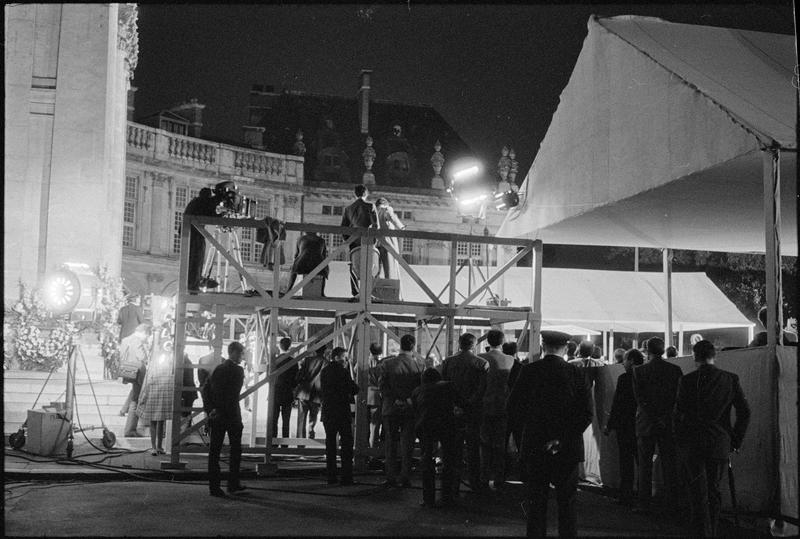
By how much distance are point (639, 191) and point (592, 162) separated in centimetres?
129

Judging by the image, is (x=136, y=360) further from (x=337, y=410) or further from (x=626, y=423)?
(x=626, y=423)

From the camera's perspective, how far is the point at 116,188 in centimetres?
2502

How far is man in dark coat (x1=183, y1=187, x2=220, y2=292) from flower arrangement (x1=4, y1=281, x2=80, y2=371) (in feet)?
23.9

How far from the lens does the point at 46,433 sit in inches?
510

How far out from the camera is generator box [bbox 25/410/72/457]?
13.0 metres

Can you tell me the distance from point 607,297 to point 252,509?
17.2m

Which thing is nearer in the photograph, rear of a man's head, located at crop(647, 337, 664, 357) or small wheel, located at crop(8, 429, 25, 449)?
rear of a man's head, located at crop(647, 337, 664, 357)

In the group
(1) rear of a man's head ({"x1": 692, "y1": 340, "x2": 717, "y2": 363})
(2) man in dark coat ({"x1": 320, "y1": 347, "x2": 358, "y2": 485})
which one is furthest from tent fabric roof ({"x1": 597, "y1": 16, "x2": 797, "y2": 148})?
(2) man in dark coat ({"x1": 320, "y1": 347, "x2": 358, "y2": 485})

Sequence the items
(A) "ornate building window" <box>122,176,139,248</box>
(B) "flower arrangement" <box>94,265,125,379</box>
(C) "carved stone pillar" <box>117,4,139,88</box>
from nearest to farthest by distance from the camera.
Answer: (B) "flower arrangement" <box>94,265,125,379</box>, (C) "carved stone pillar" <box>117,4,139,88</box>, (A) "ornate building window" <box>122,176,139,248</box>

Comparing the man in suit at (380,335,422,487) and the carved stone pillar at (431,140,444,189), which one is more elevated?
the carved stone pillar at (431,140,444,189)

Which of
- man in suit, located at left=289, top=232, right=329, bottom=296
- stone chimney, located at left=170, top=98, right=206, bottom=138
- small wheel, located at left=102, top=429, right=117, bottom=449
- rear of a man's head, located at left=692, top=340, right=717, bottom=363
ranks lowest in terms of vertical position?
small wheel, located at left=102, top=429, right=117, bottom=449

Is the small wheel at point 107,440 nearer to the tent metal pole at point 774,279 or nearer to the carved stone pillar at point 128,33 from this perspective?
the tent metal pole at point 774,279

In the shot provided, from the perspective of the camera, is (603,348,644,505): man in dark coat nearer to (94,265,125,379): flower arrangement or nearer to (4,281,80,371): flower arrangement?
(4,281,80,371): flower arrangement

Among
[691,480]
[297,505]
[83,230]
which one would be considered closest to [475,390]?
[297,505]
